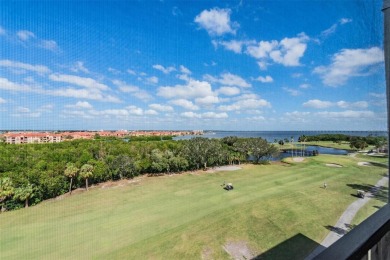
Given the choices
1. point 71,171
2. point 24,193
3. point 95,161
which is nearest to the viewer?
point 24,193

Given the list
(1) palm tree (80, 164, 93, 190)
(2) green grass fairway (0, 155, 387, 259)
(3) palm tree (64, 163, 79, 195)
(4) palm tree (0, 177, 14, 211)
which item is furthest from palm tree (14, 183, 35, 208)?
(1) palm tree (80, 164, 93, 190)

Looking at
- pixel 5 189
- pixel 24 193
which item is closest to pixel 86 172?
pixel 24 193

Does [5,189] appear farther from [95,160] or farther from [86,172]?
[95,160]

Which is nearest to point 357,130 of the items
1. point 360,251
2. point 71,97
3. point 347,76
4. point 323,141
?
point 347,76

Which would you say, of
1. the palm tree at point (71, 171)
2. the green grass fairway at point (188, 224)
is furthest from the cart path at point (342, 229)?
the palm tree at point (71, 171)

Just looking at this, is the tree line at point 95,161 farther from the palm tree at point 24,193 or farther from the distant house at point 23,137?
the distant house at point 23,137

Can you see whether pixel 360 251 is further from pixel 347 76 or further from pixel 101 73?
pixel 101 73
